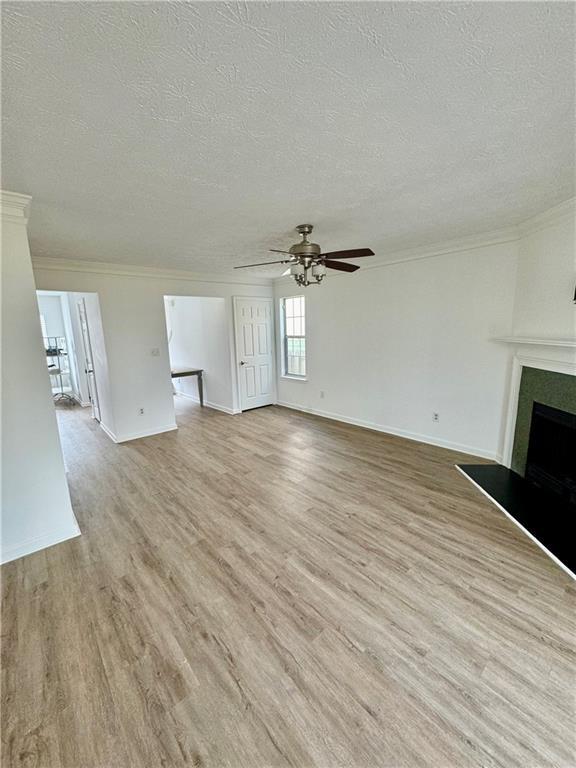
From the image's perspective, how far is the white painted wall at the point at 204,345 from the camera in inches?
217

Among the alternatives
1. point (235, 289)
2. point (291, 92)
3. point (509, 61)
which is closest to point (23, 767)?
point (291, 92)

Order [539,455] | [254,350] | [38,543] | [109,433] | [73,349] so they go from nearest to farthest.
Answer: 1. [38,543]
2. [539,455]
3. [109,433]
4. [254,350]
5. [73,349]

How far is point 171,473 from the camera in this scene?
3.39 m

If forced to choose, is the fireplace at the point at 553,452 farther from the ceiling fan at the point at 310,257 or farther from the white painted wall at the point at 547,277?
the ceiling fan at the point at 310,257

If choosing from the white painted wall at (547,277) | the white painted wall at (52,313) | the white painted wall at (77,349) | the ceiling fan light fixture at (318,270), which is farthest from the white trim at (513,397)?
the white painted wall at (52,313)

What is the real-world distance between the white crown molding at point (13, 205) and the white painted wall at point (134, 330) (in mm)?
1943

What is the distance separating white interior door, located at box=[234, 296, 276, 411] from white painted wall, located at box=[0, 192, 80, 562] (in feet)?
11.1

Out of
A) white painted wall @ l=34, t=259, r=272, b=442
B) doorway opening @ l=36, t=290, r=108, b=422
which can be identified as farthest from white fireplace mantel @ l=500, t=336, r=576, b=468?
doorway opening @ l=36, t=290, r=108, b=422

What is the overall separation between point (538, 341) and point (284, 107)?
8.77 feet

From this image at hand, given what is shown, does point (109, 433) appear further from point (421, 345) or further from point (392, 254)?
point (392, 254)

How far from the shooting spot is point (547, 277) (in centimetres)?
271

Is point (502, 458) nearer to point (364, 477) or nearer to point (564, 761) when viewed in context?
point (364, 477)

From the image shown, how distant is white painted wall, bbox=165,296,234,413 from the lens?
18.1ft

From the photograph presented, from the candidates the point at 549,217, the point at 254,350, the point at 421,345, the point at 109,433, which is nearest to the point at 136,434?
the point at 109,433
